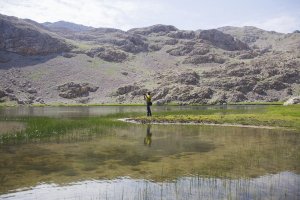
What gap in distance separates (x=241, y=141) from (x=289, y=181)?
13.2 m

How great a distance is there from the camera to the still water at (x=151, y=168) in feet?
50.3

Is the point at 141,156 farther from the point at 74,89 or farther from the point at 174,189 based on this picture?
the point at 74,89

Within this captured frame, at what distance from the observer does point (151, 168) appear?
19953 millimetres

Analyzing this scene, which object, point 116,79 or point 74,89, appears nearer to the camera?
point 74,89

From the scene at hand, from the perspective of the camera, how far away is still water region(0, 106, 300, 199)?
50.3 feet

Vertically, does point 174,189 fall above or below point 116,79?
below

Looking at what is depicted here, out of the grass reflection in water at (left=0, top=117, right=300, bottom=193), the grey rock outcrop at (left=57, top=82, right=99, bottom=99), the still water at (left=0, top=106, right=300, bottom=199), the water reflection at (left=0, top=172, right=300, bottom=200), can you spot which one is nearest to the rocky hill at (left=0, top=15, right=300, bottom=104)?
the grey rock outcrop at (left=57, top=82, right=99, bottom=99)

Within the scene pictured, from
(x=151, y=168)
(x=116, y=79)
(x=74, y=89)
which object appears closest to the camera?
(x=151, y=168)

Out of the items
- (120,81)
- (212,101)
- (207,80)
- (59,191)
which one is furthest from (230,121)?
(120,81)

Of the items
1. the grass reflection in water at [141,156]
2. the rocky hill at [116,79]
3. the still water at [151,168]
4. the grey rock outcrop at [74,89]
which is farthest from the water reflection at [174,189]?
the grey rock outcrop at [74,89]

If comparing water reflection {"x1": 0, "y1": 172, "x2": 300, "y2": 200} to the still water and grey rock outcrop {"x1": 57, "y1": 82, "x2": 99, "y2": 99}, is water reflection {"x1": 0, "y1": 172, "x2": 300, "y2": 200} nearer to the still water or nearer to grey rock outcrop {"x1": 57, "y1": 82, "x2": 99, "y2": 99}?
the still water

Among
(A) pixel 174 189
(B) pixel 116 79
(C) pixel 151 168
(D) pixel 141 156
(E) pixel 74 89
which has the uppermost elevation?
(B) pixel 116 79

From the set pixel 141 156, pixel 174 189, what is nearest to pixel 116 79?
pixel 141 156

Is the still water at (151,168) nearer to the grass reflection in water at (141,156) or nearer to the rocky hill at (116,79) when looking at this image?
the grass reflection in water at (141,156)
